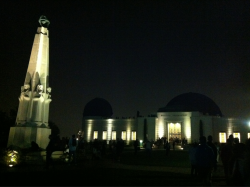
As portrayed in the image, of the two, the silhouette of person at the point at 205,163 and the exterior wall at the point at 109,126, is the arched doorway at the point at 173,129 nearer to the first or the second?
the exterior wall at the point at 109,126

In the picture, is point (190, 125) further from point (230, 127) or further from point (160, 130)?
point (230, 127)

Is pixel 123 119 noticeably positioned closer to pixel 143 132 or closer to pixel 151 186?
pixel 143 132

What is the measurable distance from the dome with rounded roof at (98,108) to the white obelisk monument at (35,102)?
A: 53851 mm

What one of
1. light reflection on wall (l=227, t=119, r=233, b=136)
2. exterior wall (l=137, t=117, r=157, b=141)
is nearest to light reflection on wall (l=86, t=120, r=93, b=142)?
exterior wall (l=137, t=117, r=157, b=141)

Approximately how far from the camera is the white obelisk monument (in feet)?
47.6

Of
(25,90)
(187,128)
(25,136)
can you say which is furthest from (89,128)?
(25,136)

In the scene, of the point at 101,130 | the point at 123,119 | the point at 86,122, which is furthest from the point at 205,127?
the point at 86,122

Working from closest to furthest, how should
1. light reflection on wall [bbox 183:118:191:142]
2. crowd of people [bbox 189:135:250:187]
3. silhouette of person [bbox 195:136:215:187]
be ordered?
crowd of people [bbox 189:135:250:187], silhouette of person [bbox 195:136:215:187], light reflection on wall [bbox 183:118:191:142]

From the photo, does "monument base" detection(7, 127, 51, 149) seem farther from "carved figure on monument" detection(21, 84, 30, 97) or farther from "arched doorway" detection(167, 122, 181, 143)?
"arched doorway" detection(167, 122, 181, 143)

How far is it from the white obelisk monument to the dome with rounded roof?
53.9 metres

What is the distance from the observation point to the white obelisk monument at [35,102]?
14.5 meters

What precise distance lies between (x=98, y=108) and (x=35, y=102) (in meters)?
55.8

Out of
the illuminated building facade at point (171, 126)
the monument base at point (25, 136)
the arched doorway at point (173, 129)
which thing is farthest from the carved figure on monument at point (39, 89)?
the arched doorway at point (173, 129)

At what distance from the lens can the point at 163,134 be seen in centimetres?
5322
